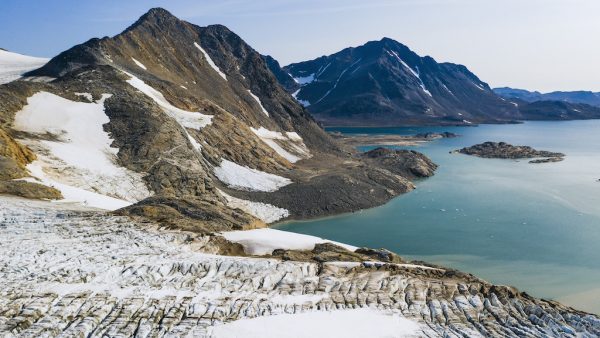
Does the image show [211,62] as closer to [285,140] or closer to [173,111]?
[285,140]

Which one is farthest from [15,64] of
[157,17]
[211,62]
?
[211,62]

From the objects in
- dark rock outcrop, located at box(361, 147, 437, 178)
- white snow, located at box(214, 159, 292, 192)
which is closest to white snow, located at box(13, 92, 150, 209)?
white snow, located at box(214, 159, 292, 192)

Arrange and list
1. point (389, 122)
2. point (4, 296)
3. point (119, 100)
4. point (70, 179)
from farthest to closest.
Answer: point (389, 122) → point (119, 100) → point (70, 179) → point (4, 296)

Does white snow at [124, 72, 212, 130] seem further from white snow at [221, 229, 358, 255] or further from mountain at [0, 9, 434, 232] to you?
white snow at [221, 229, 358, 255]

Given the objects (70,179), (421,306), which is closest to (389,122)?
(70,179)

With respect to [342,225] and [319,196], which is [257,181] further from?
[342,225]

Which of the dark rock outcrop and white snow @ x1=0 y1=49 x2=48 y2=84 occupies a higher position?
white snow @ x1=0 y1=49 x2=48 y2=84

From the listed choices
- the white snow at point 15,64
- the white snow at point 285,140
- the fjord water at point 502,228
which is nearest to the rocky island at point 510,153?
the fjord water at point 502,228
